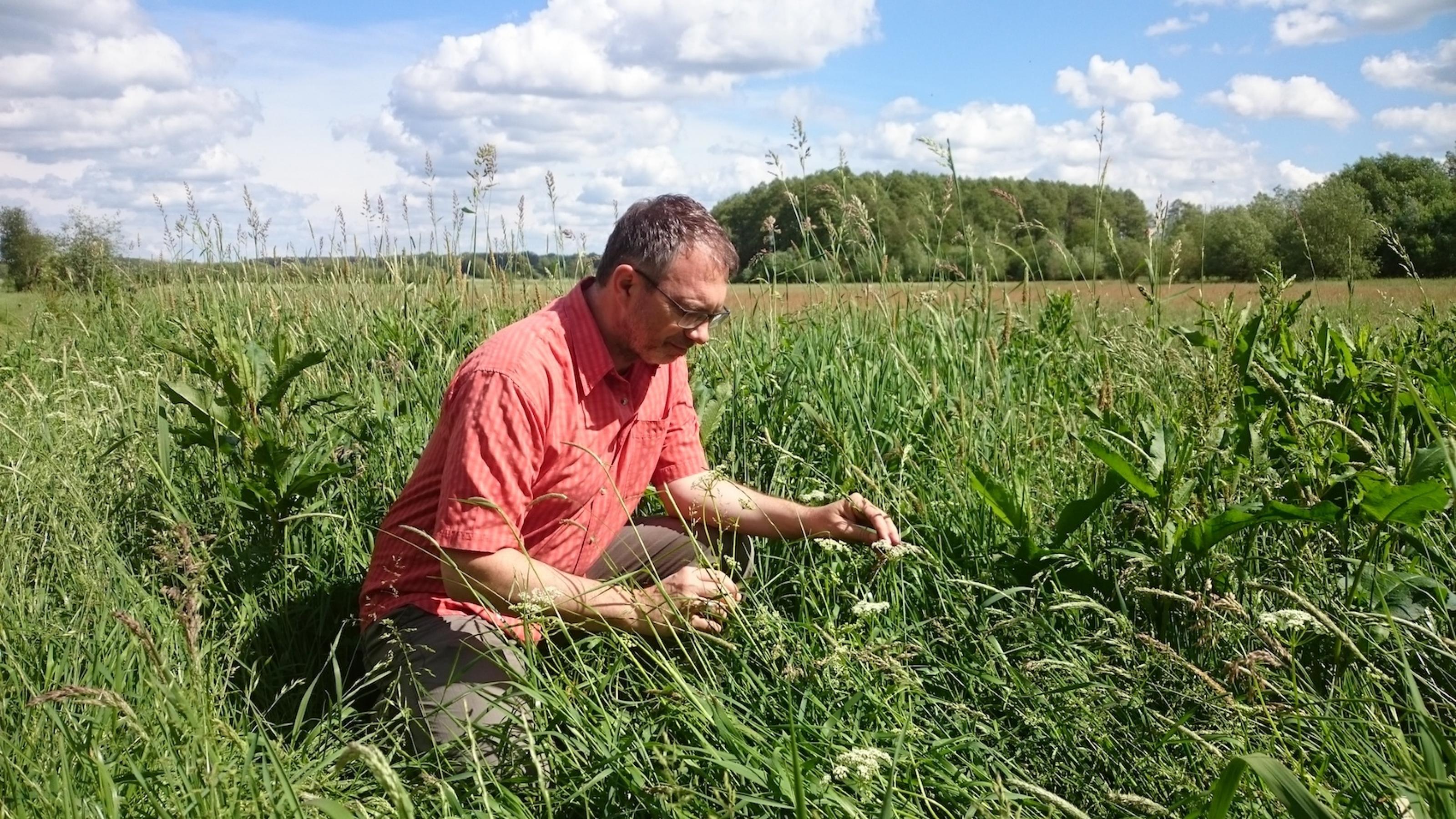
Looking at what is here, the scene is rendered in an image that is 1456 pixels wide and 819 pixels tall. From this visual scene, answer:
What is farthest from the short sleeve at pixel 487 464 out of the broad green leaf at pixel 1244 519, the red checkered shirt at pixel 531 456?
the broad green leaf at pixel 1244 519

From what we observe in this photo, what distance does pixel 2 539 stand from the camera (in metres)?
3.10

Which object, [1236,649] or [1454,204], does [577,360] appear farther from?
[1454,204]

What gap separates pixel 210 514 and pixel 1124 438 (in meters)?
2.75

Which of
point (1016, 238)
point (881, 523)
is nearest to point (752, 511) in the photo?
point (881, 523)

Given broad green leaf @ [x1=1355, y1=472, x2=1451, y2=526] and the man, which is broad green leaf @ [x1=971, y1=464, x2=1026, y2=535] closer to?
the man

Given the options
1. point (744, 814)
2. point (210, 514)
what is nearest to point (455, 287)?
point (210, 514)

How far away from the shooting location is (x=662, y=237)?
2.70m

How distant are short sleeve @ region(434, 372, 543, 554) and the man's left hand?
2.43 feet

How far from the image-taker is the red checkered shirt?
2.50 meters

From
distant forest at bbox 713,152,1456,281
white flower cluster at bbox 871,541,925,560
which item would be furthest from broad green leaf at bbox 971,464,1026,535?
distant forest at bbox 713,152,1456,281

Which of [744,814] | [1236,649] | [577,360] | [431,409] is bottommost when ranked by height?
[744,814]

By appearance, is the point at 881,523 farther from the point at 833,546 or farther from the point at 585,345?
the point at 585,345

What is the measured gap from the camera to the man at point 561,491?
244 cm

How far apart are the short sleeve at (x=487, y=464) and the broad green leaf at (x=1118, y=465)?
1.27 m
